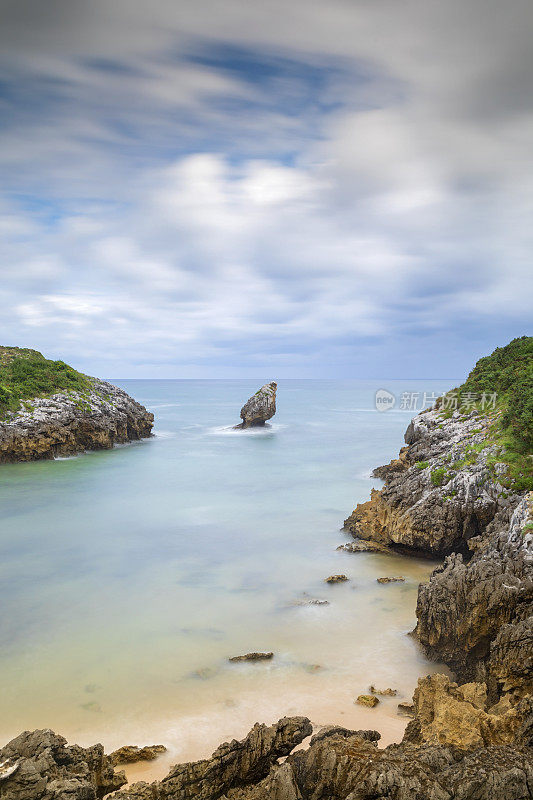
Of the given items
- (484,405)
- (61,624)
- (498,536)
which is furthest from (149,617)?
(484,405)

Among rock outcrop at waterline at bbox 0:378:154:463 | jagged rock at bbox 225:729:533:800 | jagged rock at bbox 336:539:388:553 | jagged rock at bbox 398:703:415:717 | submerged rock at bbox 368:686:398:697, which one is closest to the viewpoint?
jagged rock at bbox 225:729:533:800

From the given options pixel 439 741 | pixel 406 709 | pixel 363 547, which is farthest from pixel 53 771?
pixel 363 547

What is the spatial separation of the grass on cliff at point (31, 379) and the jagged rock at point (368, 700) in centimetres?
3204

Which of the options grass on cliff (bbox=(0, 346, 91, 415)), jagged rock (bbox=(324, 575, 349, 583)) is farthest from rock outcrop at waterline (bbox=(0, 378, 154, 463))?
jagged rock (bbox=(324, 575, 349, 583))

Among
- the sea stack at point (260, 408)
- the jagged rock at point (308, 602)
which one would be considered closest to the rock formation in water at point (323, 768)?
the jagged rock at point (308, 602)

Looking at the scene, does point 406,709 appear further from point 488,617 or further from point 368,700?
point 488,617

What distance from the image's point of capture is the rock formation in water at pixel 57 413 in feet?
112

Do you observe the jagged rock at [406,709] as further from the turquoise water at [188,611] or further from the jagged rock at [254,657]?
the jagged rock at [254,657]

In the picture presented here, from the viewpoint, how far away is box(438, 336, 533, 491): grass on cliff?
1380 cm

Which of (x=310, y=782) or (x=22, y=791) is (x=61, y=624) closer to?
(x=22, y=791)

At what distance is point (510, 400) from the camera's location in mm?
16719

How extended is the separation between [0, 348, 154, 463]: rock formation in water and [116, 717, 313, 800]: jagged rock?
31449mm

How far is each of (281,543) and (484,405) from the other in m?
9.22

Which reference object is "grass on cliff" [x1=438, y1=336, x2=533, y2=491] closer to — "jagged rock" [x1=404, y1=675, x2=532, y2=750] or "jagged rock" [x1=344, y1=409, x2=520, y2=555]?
"jagged rock" [x1=344, y1=409, x2=520, y2=555]
